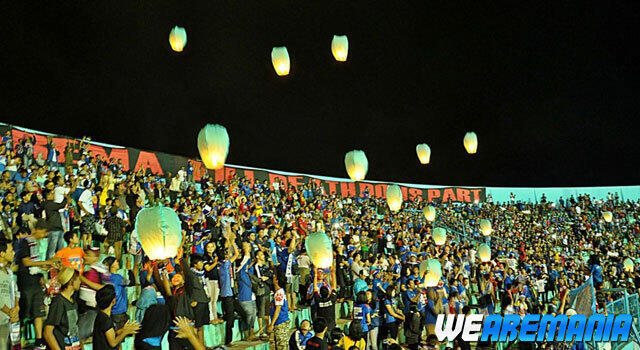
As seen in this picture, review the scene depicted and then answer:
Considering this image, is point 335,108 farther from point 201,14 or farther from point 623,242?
point 623,242

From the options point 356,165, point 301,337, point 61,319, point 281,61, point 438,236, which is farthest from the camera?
point 438,236

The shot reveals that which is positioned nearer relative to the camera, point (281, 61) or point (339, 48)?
point (281, 61)

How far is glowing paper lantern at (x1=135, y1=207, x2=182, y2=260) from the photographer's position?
18.0ft

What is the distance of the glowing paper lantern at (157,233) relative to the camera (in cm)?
547

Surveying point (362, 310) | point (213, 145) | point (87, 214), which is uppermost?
point (213, 145)

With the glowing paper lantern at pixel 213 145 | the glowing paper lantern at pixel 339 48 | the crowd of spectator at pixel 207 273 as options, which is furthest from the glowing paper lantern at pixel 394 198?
the glowing paper lantern at pixel 213 145

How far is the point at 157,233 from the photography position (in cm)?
546

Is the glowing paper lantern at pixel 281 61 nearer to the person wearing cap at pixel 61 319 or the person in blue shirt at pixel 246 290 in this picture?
the person in blue shirt at pixel 246 290

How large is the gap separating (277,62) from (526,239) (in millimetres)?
18939

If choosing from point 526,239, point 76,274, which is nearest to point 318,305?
point 76,274

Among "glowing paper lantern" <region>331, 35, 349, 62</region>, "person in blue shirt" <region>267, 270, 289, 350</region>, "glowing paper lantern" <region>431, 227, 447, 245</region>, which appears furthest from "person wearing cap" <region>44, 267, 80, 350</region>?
"glowing paper lantern" <region>431, 227, 447, 245</region>

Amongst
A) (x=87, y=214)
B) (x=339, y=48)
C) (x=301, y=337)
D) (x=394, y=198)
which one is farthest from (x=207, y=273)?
(x=339, y=48)

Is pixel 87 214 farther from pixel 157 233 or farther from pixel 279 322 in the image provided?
pixel 157 233

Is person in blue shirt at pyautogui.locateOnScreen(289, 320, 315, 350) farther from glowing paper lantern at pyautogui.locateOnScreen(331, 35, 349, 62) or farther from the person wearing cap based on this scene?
glowing paper lantern at pyautogui.locateOnScreen(331, 35, 349, 62)
